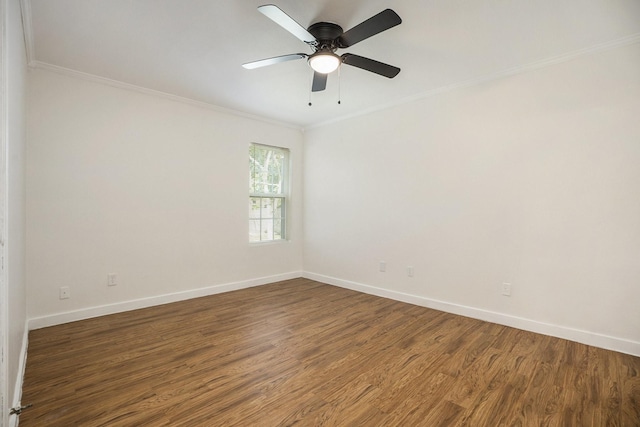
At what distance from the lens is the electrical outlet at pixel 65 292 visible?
2991mm

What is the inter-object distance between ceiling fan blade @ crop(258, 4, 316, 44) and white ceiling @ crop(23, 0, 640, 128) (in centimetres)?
20

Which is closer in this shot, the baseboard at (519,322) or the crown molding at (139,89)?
the baseboard at (519,322)

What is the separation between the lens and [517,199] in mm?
2975

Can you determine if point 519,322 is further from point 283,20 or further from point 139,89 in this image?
point 139,89

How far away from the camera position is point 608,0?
1974 millimetres

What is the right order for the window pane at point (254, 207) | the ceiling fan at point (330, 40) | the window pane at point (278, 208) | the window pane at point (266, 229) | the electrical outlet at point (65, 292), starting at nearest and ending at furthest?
1. the ceiling fan at point (330, 40)
2. the electrical outlet at point (65, 292)
3. the window pane at point (254, 207)
4. the window pane at point (266, 229)
5. the window pane at point (278, 208)

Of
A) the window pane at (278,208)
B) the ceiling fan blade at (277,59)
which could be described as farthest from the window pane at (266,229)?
the ceiling fan blade at (277,59)

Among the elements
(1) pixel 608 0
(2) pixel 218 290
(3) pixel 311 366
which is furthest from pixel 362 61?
(2) pixel 218 290

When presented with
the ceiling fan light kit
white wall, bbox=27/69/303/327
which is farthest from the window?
the ceiling fan light kit

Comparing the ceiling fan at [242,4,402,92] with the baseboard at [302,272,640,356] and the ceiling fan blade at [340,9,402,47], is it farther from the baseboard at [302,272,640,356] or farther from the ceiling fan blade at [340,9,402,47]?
the baseboard at [302,272,640,356]

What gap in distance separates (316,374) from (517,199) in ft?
8.27

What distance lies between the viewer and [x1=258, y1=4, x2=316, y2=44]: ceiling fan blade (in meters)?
1.71

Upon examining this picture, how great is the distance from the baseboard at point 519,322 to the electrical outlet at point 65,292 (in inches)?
133

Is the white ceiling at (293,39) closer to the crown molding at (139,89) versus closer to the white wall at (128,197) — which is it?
the crown molding at (139,89)
